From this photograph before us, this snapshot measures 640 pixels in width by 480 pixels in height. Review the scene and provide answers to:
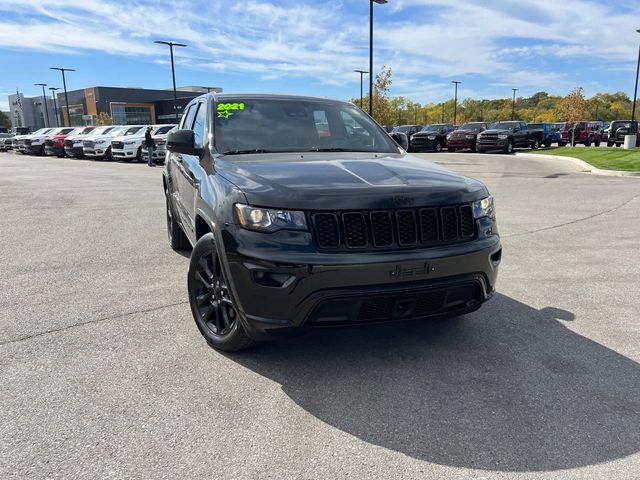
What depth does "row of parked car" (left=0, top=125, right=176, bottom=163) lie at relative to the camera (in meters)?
24.6

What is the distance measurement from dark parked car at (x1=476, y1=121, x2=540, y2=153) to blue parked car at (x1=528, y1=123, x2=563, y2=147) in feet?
4.45

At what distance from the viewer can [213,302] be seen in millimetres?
3531

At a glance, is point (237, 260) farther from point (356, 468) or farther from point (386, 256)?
point (356, 468)

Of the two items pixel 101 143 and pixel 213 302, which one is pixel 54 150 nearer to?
pixel 101 143

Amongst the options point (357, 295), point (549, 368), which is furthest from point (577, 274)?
point (357, 295)

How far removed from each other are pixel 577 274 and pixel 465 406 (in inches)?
129

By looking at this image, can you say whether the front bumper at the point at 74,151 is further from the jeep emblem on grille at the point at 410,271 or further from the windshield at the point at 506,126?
the jeep emblem on grille at the point at 410,271

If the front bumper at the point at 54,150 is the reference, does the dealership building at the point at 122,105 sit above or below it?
above

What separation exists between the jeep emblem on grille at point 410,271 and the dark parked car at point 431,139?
31923mm

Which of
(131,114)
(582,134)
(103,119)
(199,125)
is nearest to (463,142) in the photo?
(582,134)

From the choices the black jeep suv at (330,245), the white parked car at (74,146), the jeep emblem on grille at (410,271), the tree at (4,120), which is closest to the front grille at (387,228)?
the black jeep suv at (330,245)

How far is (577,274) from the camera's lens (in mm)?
5418

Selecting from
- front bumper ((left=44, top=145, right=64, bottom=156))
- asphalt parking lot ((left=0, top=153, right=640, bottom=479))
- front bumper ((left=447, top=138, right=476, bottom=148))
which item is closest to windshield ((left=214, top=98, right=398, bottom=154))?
asphalt parking lot ((left=0, top=153, right=640, bottom=479))

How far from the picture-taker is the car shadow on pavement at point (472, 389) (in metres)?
2.50
